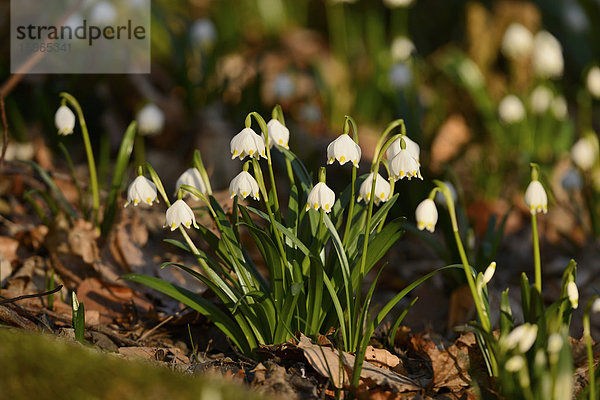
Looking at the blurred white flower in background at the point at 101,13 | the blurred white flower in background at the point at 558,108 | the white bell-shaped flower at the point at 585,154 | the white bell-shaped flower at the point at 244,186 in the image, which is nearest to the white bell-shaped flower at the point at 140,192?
the white bell-shaped flower at the point at 244,186

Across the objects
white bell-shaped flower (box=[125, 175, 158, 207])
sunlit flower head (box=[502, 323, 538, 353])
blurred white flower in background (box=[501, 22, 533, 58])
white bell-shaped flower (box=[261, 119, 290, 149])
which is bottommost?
sunlit flower head (box=[502, 323, 538, 353])

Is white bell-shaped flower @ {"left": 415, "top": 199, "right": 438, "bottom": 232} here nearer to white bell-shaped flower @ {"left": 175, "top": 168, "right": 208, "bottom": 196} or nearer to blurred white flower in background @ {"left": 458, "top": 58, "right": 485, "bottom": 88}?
white bell-shaped flower @ {"left": 175, "top": 168, "right": 208, "bottom": 196}

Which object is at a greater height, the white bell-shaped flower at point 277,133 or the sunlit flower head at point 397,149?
the white bell-shaped flower at point 277,133

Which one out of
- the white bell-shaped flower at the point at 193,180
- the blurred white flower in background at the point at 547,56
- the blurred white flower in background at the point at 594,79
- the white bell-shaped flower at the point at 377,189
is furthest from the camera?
the blurred white flower in background at the point at 547,56

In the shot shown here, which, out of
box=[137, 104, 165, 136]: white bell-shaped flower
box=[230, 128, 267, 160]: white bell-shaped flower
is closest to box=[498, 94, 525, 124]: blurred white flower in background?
box=[137, 104, 165, 136]: white bell-shaped flower

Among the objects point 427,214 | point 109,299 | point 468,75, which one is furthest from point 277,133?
point 468,75

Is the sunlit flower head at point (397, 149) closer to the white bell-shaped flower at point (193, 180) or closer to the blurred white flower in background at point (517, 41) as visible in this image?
the white bell-shaped flower at point (193, 180)

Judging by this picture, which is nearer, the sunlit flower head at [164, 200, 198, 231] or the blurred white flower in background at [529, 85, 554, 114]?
the sunlit flower head at [164, 200, 198, 231]
